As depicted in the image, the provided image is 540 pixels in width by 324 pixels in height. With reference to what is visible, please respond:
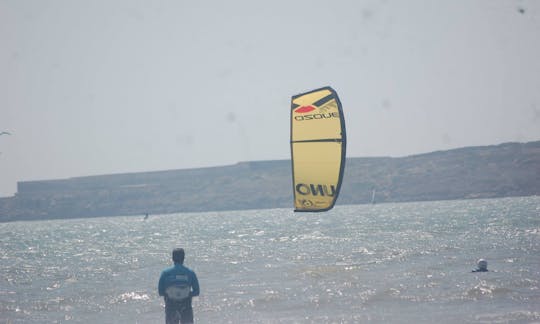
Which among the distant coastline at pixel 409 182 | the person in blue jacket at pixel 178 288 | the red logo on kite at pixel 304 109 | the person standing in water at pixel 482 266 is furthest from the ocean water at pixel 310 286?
the distant coastline at pixel 409 182

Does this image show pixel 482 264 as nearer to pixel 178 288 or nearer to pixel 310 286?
pixel 310 286

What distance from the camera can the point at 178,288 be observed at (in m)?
11.2

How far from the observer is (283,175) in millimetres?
196875

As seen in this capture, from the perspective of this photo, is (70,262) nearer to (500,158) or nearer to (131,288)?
(131,288)

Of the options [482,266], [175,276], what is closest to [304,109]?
[175,276]

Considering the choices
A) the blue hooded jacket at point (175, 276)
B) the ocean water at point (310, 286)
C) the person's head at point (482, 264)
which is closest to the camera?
the blue hooded jacket at point (175, 276)

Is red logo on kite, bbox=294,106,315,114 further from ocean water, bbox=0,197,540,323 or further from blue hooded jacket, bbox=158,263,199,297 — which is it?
ocean water, bbox=0,197,540,323

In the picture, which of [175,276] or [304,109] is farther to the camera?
[304,109]

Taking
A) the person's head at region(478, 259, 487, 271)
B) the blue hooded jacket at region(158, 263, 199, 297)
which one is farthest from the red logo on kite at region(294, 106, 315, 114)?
the person's head at region(478, 259, 487, 271)

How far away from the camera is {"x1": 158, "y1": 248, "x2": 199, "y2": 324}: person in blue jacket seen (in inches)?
439

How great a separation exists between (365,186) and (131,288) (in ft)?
532

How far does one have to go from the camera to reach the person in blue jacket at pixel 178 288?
1116 centimetres

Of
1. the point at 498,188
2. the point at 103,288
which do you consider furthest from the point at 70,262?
the point at 498,188

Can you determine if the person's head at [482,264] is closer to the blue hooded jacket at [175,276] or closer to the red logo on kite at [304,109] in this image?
the red logo on kite at [304,109]
